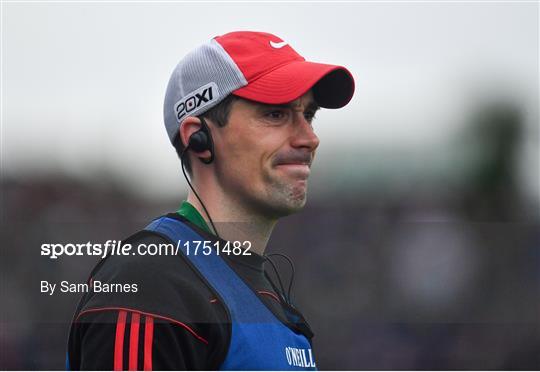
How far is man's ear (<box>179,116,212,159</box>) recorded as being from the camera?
2.12 meters

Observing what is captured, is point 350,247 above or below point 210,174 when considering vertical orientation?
below

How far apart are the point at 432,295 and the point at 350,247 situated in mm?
668

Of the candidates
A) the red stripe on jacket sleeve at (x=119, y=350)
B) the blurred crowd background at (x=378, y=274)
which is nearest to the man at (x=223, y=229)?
the red stripe on jacket sleeve at (x=119, y=350)

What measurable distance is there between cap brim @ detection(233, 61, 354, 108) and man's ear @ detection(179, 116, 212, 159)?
126 millimetres

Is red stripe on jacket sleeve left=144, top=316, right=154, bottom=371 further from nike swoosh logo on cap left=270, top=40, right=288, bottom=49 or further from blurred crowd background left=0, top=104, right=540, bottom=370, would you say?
blurred crowd background left=0, top=104, right=540, bottom=370

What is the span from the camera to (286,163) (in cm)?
207

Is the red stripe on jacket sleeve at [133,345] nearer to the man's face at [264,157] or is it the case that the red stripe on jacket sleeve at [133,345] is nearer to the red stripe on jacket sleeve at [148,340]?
the red stripe on jacket sleeve at [148,340]

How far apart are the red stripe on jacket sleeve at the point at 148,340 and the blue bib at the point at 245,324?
16cm

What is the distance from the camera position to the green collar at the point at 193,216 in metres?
2.07

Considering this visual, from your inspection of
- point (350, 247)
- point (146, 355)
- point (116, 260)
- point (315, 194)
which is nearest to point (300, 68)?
point (116, 260)

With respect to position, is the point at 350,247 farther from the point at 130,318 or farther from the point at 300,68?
the point at 130,318

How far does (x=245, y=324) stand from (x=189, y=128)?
57cm

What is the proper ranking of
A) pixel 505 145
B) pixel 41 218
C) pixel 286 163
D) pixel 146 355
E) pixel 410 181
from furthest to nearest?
pixel 505 145, pixel 410 181, pixel 41 218, pixel 286 163, pixel 146 355

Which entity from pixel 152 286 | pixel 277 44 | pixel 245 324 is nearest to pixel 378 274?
pixel 277 44
